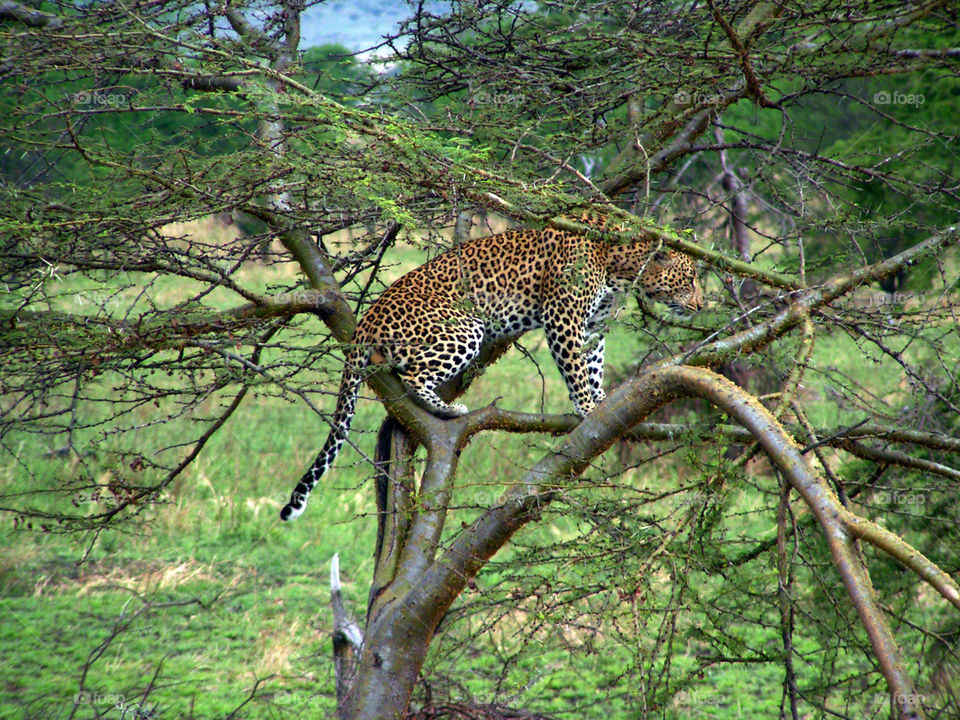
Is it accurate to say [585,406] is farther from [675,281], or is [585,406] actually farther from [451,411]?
[675,281]

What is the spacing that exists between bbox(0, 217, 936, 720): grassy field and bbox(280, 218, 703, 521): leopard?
0.41m

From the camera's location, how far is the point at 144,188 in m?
4.97

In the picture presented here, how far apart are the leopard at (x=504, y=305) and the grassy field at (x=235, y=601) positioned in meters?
0.41

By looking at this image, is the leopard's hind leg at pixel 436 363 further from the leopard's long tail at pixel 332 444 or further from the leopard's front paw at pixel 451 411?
the leopard's long tail at pixel 332 444

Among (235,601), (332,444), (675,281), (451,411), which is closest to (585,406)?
(451,411)

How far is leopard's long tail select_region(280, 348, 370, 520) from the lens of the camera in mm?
5328

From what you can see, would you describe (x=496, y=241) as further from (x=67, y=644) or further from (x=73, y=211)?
(x=67, y=644)

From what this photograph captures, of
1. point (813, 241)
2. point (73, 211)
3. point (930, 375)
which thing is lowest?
point (73, 211)

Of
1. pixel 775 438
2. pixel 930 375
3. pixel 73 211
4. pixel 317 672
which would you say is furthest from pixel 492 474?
pixel 775 438

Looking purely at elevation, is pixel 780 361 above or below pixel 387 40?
below

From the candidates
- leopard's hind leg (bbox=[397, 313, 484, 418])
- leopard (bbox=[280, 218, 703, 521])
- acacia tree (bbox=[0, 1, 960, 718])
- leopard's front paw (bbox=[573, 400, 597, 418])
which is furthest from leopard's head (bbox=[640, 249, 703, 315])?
leopard's hind leg (bbox=[397, 313, 484, 418])

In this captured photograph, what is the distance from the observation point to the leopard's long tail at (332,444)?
5.33 m

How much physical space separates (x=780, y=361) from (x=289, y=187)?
8.61 feet

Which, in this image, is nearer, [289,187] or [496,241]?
[289,187]
